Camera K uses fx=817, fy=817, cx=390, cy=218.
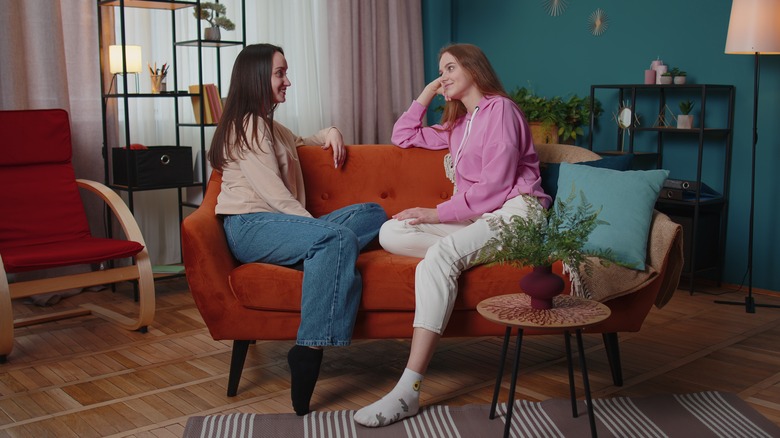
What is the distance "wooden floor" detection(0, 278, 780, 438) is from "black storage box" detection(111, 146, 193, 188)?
2.32ft

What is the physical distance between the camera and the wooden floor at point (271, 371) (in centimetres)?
247

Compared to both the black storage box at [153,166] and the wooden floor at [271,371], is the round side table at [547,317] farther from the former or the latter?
the black storage box at [153,166]

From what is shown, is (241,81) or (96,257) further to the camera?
(96,257)

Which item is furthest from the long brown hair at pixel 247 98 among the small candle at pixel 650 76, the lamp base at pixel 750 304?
the lamp base at pixel 750 304

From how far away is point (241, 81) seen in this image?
9.03 feet

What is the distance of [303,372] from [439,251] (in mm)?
530

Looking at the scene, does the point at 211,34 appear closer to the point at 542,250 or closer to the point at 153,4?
the point at 153,4

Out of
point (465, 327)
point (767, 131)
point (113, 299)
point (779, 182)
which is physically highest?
point (767, 131)

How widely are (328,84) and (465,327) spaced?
278 centimetres

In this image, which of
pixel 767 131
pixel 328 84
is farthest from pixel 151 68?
pixel 767 131

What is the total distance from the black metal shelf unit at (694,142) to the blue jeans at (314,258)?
2.15m

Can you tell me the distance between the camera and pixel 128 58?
3.88 meters

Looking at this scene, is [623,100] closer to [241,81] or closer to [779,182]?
[779,182]

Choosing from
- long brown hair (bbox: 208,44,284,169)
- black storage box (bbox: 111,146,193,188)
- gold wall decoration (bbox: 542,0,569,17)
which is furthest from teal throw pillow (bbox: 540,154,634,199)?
gold wall decoration (bbox: 542,0,569,17)
